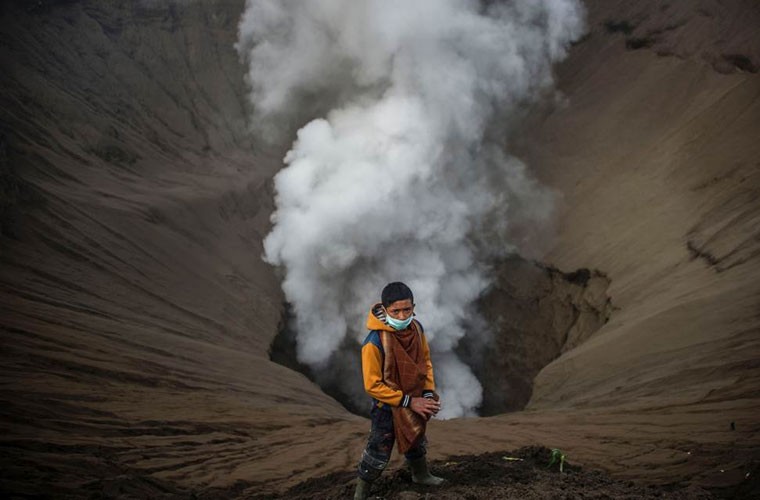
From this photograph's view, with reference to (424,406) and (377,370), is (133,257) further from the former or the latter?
(424,406)

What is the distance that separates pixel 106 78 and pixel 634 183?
13.8 meters

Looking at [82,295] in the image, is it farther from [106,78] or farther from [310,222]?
[106,78]

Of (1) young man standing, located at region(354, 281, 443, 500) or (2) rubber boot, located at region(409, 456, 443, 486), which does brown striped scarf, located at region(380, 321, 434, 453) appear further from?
(2) rubber boot, located at region(409, 456, 443, 486)

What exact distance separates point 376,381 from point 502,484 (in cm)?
127

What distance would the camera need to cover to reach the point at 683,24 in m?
16.7

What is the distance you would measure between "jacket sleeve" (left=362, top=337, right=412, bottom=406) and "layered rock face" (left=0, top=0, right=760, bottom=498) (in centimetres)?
207

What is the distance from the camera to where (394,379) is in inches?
153

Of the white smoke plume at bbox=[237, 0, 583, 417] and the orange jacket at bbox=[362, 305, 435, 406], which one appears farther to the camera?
the white smoke plume at bbox=[237, 0, 583, 417]

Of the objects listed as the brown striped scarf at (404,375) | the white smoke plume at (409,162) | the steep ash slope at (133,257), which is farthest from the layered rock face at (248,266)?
the brown striped scarf at (404,375)

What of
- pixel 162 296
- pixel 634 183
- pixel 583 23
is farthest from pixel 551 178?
pixel 162 296

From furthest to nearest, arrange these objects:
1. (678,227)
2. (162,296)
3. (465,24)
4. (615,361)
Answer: (465,24) → (678,227) → (162,296) → (615,361)

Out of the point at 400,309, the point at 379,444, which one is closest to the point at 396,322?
the point at 400,309

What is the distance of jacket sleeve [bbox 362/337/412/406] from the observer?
3783mm

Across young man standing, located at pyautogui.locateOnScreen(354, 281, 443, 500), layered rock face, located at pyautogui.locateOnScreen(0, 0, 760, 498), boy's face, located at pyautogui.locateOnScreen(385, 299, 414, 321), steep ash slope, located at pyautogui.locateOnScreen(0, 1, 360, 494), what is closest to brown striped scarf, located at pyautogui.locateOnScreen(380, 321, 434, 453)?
young man standing, located at pyautogui.locateOnScreen(354, 281, 443, 500)
